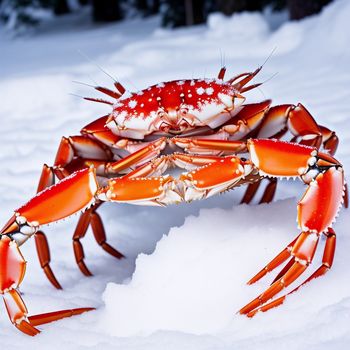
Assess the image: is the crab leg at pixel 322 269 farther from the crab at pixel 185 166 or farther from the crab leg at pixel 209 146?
the crab leg at pixel 209 146

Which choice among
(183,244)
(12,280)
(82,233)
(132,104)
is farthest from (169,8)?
(12,280)

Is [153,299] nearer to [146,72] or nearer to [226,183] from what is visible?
[226,183]

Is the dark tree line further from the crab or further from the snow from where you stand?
the crab

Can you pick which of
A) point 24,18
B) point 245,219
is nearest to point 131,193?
point 245,219

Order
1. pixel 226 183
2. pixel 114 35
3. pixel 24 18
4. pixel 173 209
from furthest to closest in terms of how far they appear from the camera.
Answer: pixel 24 18
pixel 114 35
pixel 173 209
pixel 226 183

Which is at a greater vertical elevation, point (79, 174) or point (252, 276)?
point (79, 174)

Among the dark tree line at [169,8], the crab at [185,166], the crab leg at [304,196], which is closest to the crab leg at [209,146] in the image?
the crab at [185,166]
